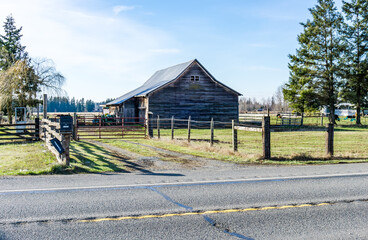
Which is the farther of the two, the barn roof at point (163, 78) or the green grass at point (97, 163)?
the barn roof at point (163, 78)

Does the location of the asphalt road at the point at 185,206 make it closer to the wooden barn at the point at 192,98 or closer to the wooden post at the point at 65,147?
the wooden post at the point at 65,147

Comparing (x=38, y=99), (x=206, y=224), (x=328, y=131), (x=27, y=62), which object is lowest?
(x=206, y=224)

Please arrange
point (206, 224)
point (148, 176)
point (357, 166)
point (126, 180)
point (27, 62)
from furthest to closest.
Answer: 1. point (27, 62)
2. point (357, 166)
3. point (148, 176)
4. point (126, 180)
5. point (206, 224)

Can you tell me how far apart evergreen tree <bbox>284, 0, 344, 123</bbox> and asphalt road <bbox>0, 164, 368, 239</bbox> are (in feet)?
118

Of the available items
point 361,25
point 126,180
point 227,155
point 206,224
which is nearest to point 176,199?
point 206,224

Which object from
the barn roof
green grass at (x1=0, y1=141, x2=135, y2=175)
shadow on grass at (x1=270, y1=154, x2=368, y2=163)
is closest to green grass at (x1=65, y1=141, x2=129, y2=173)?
green grass at (x1=0, y1=141, x2=135, y2=175)

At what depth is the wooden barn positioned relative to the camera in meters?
35.4

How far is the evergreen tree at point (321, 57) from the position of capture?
4175cm

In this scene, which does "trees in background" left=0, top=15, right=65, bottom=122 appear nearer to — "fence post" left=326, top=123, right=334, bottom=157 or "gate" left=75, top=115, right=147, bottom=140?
"gate" left=75, top=115, right=147, bottom=140

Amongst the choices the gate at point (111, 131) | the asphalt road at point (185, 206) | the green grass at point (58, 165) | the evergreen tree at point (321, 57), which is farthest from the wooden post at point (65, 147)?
the evergreen tree at point (321, 57)

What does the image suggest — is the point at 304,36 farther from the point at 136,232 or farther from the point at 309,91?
the point at 136,232

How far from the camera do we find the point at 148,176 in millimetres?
8789

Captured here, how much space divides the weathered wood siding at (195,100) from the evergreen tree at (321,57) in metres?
11.1

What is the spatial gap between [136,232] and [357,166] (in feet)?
27.6
